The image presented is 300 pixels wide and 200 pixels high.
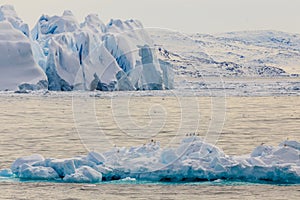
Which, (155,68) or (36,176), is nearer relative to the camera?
(36,176)

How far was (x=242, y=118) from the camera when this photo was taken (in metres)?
28.2

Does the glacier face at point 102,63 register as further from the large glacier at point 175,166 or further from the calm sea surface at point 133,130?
the large glacier at point 175,166

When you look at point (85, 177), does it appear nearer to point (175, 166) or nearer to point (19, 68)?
point (175, 166)

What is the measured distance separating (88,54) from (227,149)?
99.0 feet

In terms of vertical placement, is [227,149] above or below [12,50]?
above

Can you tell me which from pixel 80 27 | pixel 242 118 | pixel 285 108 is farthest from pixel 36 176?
pixel 80 27

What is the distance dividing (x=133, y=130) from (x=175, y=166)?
394 inches

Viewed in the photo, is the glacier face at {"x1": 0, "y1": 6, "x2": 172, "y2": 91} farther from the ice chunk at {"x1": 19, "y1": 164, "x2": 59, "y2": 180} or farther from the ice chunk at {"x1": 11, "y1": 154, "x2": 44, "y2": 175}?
the ice chunk at {"x1": 19, "y1": 164, "x2": 59, "y2": 180}

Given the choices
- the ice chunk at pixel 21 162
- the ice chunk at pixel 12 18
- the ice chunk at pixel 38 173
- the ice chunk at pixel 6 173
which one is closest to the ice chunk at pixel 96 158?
the ice chunk at pixel 38 173

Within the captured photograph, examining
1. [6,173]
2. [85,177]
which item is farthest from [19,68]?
[85,177]

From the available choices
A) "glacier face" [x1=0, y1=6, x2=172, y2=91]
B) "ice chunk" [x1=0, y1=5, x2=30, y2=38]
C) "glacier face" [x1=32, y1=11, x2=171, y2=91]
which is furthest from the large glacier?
"ice chunk" [x1=0, y1=5, x2=30, y2=38]

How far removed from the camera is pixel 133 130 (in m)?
24.0

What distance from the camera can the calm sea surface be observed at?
12828 mm

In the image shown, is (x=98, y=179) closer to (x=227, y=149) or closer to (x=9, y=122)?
(x=227, y=149)
